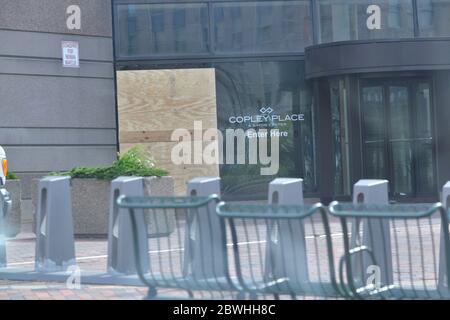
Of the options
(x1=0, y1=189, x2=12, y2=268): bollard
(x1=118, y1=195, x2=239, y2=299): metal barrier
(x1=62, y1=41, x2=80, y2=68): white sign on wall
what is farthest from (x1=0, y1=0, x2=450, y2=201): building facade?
(x1=118, y1=195, x2=239, y2=299): metal barrier

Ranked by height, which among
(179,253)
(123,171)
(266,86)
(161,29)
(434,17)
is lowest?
(179,253)

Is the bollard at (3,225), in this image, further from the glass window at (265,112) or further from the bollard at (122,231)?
the glass window at (265,112)

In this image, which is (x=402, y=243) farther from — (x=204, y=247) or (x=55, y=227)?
(x=55, y=227)

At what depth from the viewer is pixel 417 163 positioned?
18.7m

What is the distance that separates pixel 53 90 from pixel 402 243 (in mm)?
10742

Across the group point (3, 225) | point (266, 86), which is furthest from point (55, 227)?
point (266, 86)

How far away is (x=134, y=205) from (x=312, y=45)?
12.4m

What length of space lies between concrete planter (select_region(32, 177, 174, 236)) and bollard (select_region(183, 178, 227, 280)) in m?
5.91

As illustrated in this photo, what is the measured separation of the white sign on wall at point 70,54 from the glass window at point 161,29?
3.02ft

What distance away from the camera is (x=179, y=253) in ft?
24.6

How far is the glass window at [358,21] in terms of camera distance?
62.8 ft

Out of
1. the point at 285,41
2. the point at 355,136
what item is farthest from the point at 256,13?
the point at 355,136
